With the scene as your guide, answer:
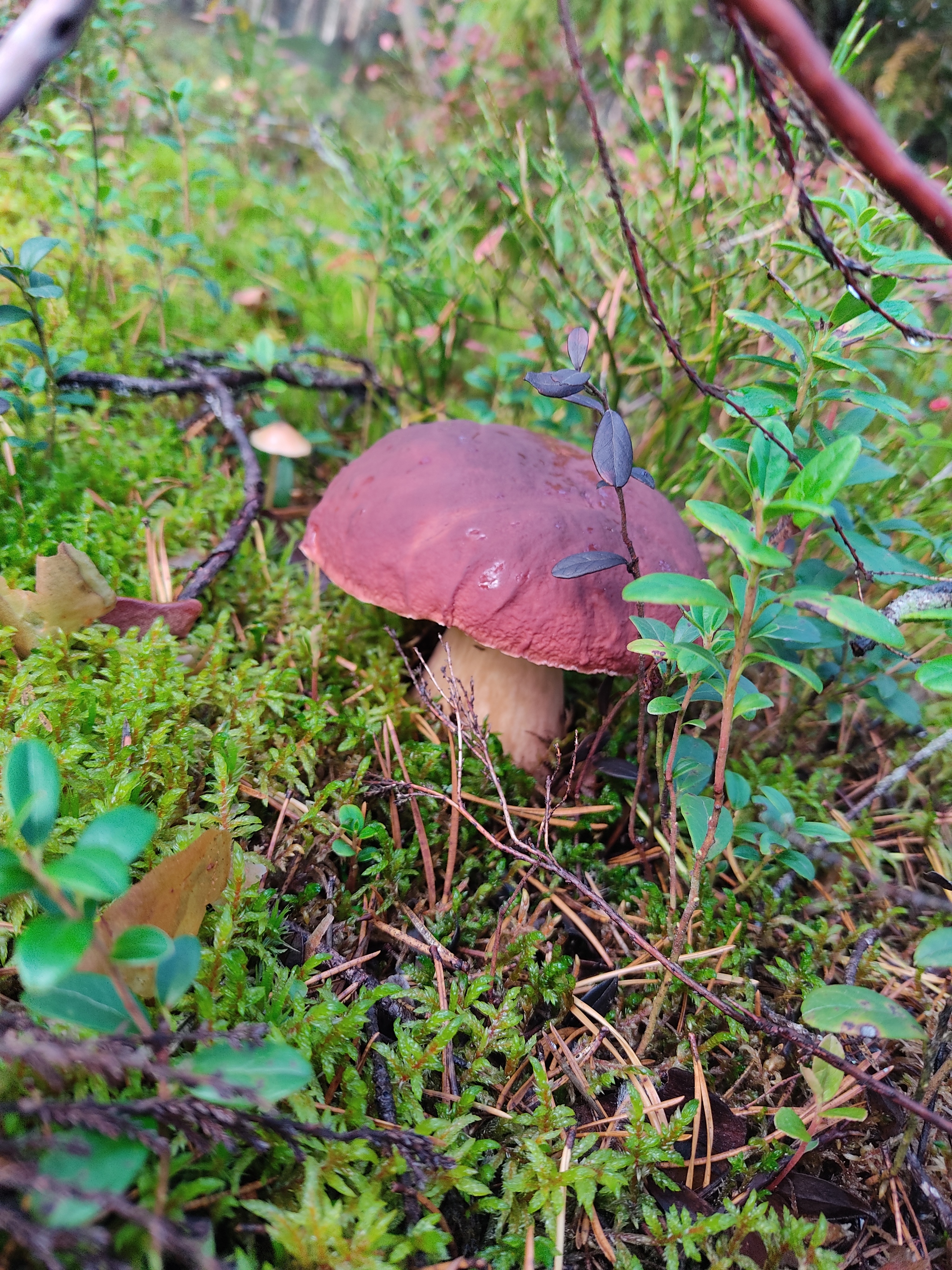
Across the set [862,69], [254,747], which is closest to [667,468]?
[254,747]

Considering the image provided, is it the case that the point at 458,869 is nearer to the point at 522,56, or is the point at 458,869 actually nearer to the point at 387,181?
the point at 387,181

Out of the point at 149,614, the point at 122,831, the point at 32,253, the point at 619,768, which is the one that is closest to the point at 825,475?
the point at 619,768

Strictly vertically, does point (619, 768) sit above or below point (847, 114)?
below

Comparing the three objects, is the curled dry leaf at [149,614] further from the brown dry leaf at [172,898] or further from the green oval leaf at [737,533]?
the green oval leaf at [737,533]

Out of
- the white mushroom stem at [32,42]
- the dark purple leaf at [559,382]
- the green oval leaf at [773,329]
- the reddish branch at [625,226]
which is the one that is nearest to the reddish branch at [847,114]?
the reddish branch at [625,226]

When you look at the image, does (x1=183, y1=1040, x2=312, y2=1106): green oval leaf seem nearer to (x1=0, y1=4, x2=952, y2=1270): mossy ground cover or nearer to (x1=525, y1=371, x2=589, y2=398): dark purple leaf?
(x1=0, y1=4, x2=952, y2=1270): mossy ground cover

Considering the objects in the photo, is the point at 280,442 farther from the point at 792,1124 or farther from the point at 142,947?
the point at 792,1124
